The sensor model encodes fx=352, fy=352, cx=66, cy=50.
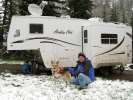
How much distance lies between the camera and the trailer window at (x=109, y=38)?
1784 centimetres

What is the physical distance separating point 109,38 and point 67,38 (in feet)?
7.57

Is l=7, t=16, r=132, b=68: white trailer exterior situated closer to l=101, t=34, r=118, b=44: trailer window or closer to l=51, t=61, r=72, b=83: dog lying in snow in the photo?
l=101, t=34, r=118, b=44: trailer window

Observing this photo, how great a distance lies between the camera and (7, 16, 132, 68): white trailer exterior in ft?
54.4

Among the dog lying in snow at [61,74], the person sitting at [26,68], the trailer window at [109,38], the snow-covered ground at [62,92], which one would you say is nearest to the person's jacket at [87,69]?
the snow-covered ground at [62,92]

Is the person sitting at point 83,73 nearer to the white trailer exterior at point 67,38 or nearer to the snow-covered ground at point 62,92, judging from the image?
the snow-covered ground at point 62,92

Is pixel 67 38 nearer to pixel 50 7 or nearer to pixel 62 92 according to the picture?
pixel 62 92

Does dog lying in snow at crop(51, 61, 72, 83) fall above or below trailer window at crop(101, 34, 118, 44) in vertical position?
below

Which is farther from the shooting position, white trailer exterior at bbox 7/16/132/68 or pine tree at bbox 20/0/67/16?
pine tree at bbox 20/0/67/16

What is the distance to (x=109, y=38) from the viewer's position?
1820cm

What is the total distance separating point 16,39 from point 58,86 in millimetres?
5662

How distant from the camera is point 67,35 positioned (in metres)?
17.4

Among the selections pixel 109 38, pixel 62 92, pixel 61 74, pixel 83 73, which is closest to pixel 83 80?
pixel 83 73

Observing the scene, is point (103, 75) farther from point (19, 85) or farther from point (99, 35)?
point (19, 85)

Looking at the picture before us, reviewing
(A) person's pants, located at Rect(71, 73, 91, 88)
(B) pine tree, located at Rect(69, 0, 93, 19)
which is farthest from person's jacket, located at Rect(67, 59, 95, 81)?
(B) pine tree, located at Rect(69, 0, 93, 19)
